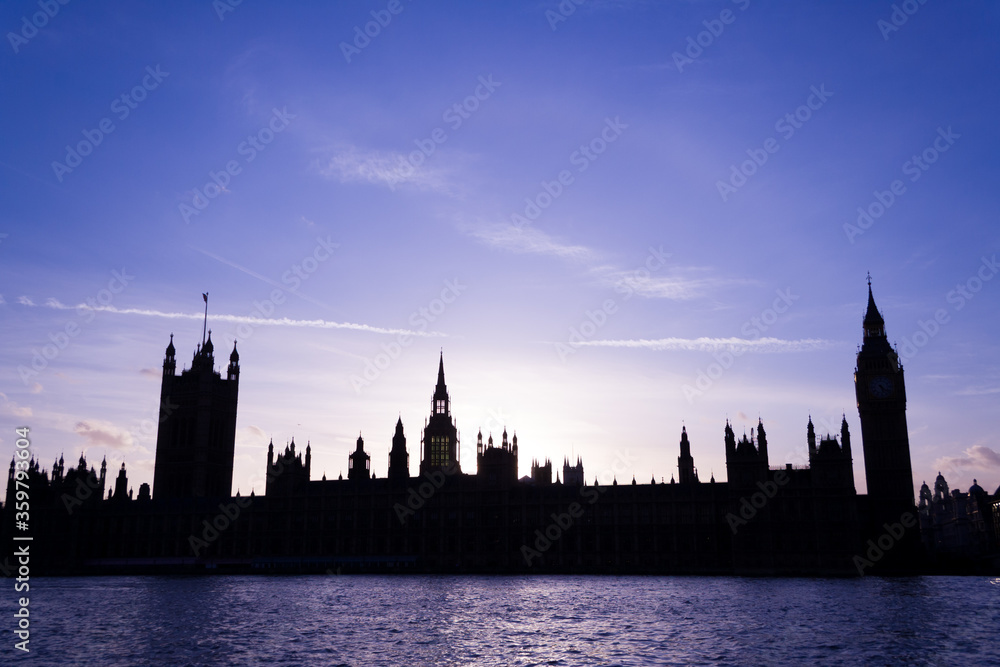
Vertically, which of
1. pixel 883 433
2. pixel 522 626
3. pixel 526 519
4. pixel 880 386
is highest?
pixel 880 386

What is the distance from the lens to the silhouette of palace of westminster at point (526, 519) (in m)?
128

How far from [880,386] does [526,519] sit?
204 ft

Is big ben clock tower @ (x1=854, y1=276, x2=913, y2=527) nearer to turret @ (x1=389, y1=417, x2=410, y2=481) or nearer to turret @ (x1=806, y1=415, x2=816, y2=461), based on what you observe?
turret @ (x1=806, y1=415, x2=816, y2=461)

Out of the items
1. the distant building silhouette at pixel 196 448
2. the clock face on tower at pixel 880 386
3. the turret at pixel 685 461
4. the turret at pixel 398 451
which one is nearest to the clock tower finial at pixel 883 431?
the clock face on tower at pixel 880 386

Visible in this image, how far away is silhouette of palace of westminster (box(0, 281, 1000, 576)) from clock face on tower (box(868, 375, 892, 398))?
17 cm

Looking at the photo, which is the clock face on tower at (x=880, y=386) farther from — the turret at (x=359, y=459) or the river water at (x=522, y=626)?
the turret at (x=359, y=459)

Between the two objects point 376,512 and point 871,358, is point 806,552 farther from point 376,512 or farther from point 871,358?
point 376,512

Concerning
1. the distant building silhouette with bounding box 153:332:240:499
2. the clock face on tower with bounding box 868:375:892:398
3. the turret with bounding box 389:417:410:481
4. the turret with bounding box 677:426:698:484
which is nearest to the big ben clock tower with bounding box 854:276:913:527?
the clock face on tower with bounding box 868:375:892:398

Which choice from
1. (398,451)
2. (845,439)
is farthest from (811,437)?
(398,451)

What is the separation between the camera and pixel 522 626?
6000 cm

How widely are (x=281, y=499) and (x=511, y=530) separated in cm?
4260

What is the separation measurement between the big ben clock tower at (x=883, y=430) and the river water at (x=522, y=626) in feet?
141

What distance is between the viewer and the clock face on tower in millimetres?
145875

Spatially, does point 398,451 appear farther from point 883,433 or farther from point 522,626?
point 522,626
